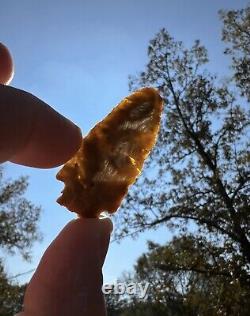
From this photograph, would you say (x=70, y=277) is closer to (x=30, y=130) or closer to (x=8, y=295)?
(x=30, y=130)

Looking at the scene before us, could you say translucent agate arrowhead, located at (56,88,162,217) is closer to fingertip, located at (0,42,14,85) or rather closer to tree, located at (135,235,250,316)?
fingertip, located at (0,42,14,85)

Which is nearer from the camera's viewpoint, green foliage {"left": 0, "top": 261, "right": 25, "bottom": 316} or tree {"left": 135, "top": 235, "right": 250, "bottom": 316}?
tree {"left": 135, "top": 235, "right": 250, "bottom": 316}

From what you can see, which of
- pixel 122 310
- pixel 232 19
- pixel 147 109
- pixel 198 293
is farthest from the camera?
pixel 122 310

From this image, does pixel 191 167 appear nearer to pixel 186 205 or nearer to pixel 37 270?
pixel 186 205

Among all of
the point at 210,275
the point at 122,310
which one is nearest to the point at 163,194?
the point at 210,275

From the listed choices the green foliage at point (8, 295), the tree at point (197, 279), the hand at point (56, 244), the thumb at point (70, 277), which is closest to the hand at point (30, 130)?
the hand at point (56, 244)

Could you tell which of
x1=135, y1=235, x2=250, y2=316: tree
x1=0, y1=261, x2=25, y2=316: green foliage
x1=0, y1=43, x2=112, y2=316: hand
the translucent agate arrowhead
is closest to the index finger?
x1=0, y1=43, x2=112, y2=316: hand

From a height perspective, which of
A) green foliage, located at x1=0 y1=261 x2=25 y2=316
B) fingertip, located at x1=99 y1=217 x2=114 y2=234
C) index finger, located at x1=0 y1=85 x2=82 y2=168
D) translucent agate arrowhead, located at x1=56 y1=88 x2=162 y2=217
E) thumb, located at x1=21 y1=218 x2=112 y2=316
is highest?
green foliage, located at x1=0 y1=261 x2=25 y2=316
